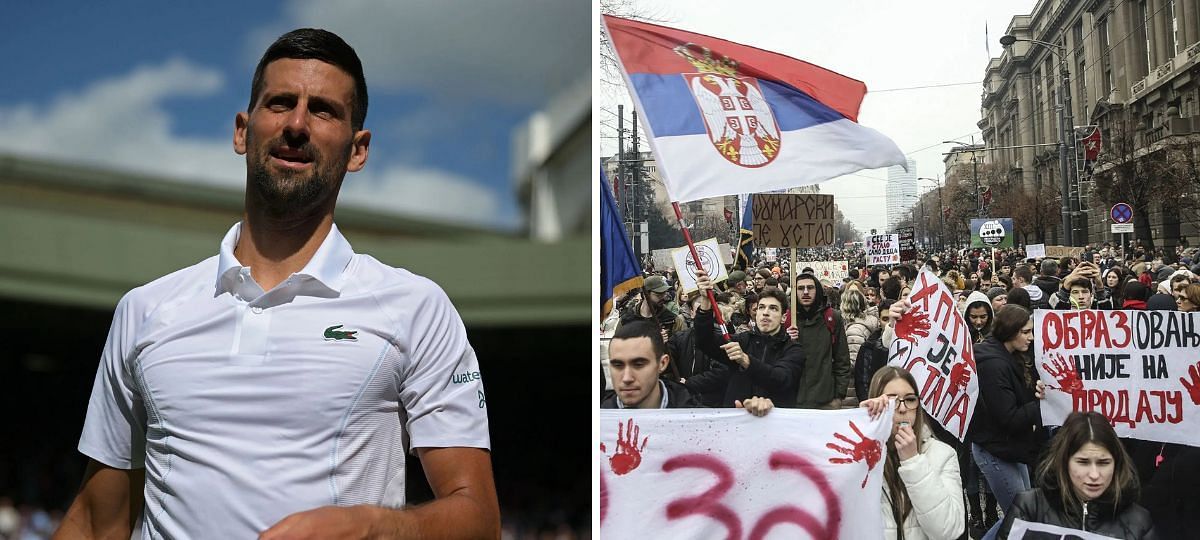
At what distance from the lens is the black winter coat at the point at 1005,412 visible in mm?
3773

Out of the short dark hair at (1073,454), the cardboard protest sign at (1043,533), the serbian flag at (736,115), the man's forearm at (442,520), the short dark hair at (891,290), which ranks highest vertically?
the serbian flag at (736,115)

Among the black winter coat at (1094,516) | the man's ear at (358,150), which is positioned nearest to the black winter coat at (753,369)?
the black winter coat at (1094,516)

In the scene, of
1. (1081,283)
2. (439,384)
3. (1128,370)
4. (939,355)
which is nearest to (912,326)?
(939,355)

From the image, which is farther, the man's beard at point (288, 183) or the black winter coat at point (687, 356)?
the black winter coat at point (687, 356)

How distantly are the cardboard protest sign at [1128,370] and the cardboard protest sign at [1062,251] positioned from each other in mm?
245

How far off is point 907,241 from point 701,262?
907 millimetres

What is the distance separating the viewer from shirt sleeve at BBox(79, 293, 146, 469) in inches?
70.9

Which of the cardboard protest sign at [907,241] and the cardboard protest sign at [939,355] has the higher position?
the cardboard protest sign at [907,241]

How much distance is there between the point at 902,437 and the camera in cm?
374

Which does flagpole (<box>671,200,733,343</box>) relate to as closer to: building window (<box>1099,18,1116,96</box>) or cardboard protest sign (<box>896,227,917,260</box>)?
cardboard protest sign (<box>896,227,917,260</box>)

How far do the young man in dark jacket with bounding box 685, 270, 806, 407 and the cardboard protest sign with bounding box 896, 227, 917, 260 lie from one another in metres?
0.58

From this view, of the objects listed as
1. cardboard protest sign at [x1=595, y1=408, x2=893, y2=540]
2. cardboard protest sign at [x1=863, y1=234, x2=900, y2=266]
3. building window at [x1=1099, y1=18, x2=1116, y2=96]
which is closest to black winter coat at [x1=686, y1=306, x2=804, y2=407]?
cardboard protest sign at [x1=595, y1=408, x2=893, y2=540]

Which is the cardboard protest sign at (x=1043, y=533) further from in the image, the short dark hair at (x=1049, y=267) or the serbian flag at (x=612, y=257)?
the serbian flag at (x=612, y=257)

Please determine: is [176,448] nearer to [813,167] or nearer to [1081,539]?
[813,167]
